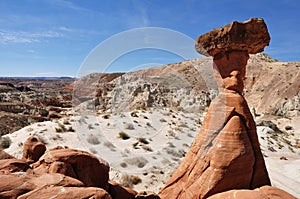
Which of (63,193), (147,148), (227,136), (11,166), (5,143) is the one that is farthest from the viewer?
(147,148)

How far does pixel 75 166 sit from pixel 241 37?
17.6 feet

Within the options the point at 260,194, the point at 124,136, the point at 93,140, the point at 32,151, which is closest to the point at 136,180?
the point at 32,151

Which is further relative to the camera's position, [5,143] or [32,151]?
[5,143]

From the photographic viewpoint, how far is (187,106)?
1209 inches

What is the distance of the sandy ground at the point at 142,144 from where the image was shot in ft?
34.5

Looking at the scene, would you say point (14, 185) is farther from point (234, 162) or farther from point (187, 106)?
point (187, 106)

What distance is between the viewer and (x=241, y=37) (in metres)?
5.86

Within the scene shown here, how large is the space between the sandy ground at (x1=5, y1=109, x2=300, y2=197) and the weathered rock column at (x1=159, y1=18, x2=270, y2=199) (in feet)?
12.5

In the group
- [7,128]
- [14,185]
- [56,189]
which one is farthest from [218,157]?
[7,128]

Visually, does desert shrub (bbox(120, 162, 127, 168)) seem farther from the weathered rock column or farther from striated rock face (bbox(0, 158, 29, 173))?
striated rock face (bbox(0, 158, 29, 173))

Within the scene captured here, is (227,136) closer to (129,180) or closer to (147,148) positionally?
(129,180)

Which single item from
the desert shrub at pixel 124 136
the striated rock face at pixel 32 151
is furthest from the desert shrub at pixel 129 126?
the striated rock face at pixel 32 151

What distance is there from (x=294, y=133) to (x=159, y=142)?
16820 mm

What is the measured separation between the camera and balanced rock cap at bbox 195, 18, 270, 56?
5773 millimetres
